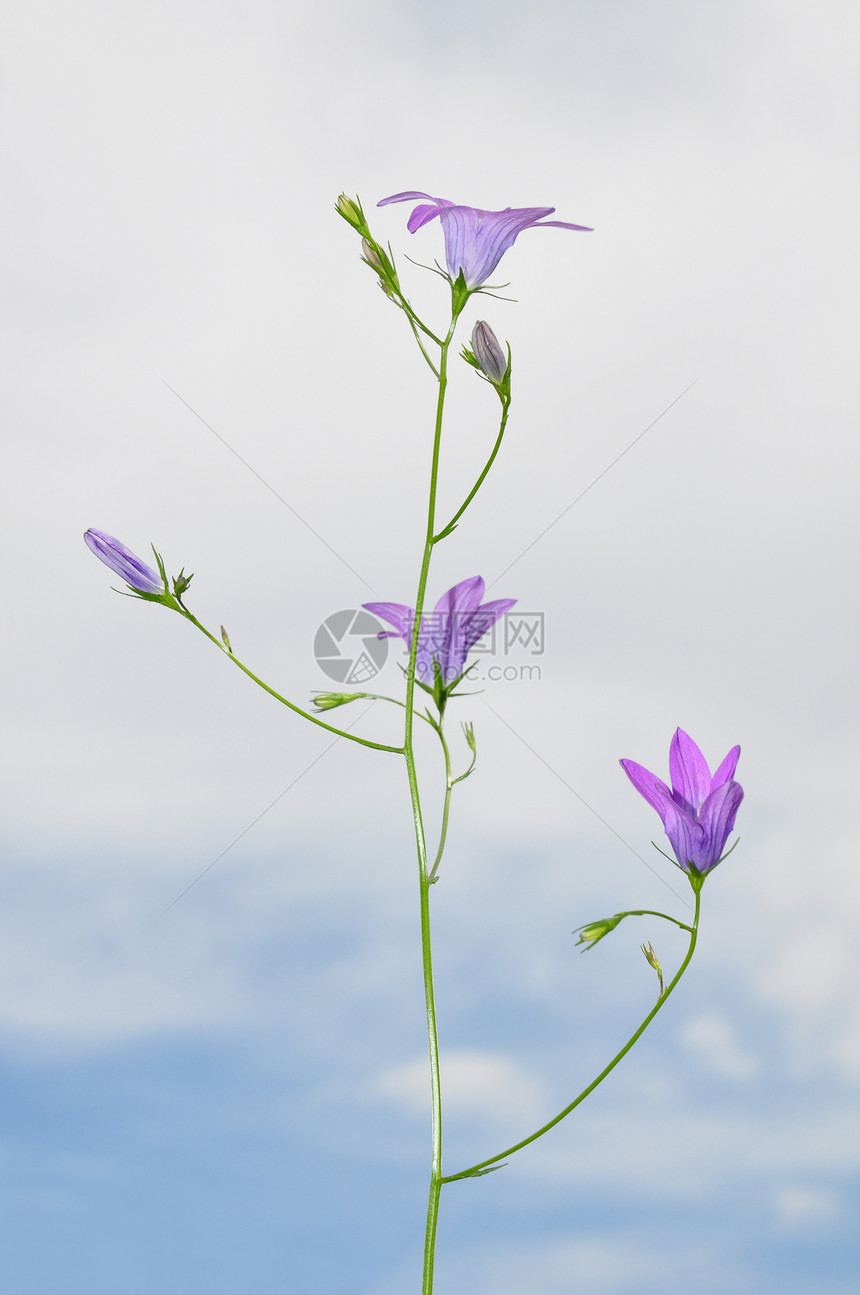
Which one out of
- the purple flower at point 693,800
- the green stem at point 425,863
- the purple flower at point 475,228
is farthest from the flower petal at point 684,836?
the purple flower at point 475,228

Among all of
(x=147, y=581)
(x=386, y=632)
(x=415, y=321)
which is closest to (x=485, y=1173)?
(x=386, y=632)

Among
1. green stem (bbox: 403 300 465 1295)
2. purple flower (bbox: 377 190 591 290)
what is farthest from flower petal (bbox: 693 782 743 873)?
purple flower (bbox: 377 190 591 290)

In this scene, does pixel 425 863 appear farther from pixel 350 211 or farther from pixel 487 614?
pixel 350 211

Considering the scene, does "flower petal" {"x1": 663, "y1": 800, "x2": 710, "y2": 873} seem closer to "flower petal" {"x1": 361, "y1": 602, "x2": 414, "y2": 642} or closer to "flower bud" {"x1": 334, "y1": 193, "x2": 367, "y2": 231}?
"flower petal" {"x1": 361, "y1": 602, "x2": 414, "y2": 642}

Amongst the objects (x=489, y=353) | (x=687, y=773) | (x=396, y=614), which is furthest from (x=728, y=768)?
(x=489, y=353)

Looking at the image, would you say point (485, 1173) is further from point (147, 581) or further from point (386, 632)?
point (147, 581)
